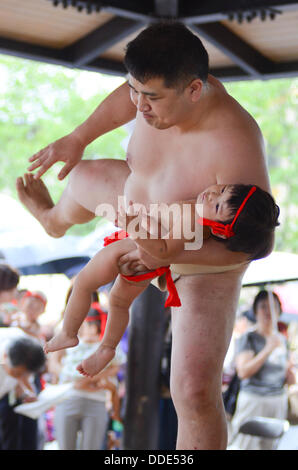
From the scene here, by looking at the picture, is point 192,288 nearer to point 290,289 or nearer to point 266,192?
point 266,192

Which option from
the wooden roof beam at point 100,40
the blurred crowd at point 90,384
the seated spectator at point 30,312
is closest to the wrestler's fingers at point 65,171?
the wooden roof beam at point 100,40

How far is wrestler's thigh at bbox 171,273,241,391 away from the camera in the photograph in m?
1.58

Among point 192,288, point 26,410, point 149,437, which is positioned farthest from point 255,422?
point 192,288

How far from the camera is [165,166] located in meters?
1.71

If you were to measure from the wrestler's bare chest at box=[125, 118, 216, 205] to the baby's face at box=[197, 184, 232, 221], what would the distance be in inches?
3.5

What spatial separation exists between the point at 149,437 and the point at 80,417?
0.39m

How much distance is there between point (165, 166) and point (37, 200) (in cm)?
65

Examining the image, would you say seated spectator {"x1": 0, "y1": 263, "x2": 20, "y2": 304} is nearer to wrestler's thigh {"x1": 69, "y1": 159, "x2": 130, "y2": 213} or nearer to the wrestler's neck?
wrestler's thigh {"x1": 69, "y1": 159, "x2": 130, "y2": 213}

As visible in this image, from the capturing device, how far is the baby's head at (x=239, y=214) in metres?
1.47

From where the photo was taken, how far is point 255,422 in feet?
12.7

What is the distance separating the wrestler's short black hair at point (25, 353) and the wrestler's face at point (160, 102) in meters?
2.04

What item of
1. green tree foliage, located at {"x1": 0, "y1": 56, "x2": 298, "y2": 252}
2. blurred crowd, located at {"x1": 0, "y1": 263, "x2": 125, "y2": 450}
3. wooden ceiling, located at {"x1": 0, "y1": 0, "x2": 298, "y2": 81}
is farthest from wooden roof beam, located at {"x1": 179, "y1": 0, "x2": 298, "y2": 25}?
green tree foliage, located at {"x1": 0, "y1": 56, "x2": 298, "y2": 252}

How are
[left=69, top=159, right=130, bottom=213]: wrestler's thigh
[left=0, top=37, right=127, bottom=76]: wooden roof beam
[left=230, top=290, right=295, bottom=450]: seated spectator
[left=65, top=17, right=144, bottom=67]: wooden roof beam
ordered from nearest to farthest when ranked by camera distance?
1. [left=69, top=159, right=130, bottom=213]: wrestler's thigh
2. [left=65, top=17, right=144, bottom=67]: wooden roof beam
3. [left=0, top=37, right=127, bottom=76]: wooden roof beam
4. [left=230, top=290, right=295, bottom=450]: seated spectator

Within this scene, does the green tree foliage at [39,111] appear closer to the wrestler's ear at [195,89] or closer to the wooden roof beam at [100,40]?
the wooden roof beam at [100,40]
